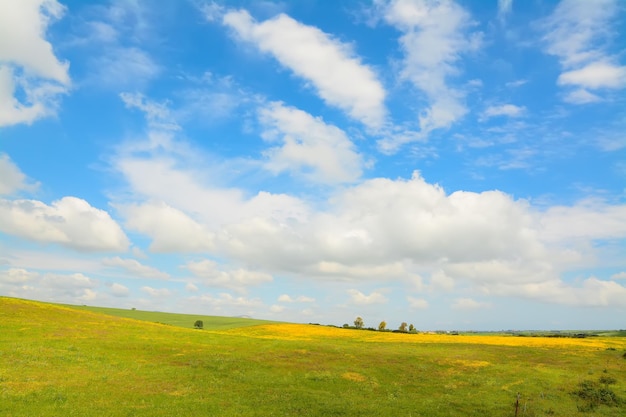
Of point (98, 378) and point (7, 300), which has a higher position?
point (7, 300)

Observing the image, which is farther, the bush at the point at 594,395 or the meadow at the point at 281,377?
the bush at the point at 594,395

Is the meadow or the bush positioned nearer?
the meadow

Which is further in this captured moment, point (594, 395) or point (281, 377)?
point (281, 377)

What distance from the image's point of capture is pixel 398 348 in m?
71.2

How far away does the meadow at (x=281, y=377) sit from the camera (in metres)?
34.6

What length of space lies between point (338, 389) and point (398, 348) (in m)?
32.7

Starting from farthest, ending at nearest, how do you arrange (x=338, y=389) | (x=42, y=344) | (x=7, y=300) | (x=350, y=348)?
(x=7, y=300) < (x=350, y=348) < (x=42, y=344) < (x=338, y=389)

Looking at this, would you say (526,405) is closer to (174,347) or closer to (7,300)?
(174,347)

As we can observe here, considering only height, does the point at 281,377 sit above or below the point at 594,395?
below

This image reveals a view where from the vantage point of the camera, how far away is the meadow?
1362 inches

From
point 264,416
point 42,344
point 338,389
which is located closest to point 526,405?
point 338,389

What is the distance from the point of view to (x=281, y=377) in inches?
1800

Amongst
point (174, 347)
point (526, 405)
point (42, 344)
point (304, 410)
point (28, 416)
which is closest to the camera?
point (28, 416)

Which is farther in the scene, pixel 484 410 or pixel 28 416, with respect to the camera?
pixel 484 410
